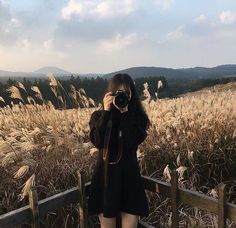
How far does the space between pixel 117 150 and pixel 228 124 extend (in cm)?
296

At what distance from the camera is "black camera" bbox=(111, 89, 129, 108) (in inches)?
136

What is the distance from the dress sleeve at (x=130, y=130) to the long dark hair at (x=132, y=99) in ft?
0.11

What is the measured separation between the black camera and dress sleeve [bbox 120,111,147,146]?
0.13 metres

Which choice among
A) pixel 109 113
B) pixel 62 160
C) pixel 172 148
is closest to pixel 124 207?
pixel 109 113

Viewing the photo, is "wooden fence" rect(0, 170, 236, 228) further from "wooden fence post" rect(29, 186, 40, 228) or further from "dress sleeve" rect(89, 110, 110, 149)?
"dress sleeve" rect(89, 110, 110, 149)

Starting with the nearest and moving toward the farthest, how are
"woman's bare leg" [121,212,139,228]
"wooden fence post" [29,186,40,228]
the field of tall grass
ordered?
"wooden fence post" [29,186,40,228] → "woman's bare leg" [121,212,139,228] → the field of tall grass

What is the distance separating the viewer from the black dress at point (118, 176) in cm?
351

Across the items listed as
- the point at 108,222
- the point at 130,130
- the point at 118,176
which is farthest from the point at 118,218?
the point at 130,130

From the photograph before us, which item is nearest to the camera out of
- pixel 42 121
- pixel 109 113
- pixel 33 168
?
pixel 109 113

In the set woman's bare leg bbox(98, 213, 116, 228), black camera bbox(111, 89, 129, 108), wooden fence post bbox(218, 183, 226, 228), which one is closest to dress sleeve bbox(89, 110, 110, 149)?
black camera bbox(111, 89, 129, 108)

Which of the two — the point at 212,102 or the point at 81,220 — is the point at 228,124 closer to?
the point at 212,102

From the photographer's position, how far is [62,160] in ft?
15.7

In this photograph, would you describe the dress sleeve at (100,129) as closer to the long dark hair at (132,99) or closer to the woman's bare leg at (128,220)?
the long dark hair at (132,99)

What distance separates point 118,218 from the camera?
378 centimetres
